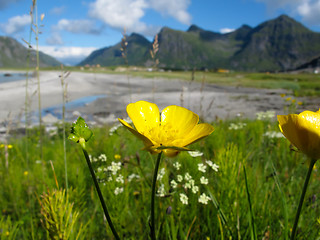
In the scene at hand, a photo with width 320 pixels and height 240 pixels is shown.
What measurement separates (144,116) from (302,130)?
0.52 m

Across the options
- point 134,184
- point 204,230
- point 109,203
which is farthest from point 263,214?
point 134,184

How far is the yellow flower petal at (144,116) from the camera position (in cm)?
81

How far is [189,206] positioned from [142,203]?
1.13 ft

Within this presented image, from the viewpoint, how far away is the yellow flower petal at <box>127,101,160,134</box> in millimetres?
807

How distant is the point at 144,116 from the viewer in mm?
865

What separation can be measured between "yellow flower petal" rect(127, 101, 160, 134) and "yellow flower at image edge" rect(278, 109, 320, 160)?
446 millimetres

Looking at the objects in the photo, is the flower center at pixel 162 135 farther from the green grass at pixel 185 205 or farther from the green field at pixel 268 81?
the green field at pixel 268 81

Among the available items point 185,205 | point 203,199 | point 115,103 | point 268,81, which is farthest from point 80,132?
point 268,81

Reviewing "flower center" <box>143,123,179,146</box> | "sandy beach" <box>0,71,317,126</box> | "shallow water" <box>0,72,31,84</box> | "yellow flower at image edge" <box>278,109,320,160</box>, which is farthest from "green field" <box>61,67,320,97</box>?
"shallow water" <box>0,72,31,84</box>

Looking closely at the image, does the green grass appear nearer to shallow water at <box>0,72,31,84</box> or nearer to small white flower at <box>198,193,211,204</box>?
small white flower at <box>198,193,211,204</box>

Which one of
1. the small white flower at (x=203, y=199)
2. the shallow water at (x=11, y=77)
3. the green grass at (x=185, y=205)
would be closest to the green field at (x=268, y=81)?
the green grass at (x=185, y=205)

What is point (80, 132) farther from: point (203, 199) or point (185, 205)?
point (185, 205)

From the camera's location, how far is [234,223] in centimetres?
115

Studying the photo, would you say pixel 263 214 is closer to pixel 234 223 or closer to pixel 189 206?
pixel 234 223
